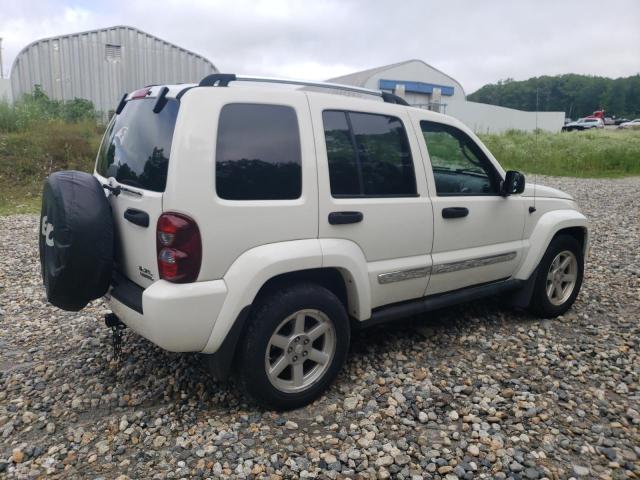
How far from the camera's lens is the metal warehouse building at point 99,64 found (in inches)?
705

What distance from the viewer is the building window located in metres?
18.8

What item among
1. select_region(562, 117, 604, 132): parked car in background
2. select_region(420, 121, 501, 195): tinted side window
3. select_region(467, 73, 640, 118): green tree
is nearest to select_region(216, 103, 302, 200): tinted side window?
select_region(420, 121, 501, 195): tinted side window

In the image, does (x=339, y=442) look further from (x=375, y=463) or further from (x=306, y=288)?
(x=306, y=288)

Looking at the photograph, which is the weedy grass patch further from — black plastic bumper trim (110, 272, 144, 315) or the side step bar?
black plastic bumper trim (110, 272, 144, 315)

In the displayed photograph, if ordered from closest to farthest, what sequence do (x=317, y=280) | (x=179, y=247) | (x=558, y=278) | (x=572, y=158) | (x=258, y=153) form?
(x=179, y=247), (x=258, y=153), (x=317, y=280), (x=558, y=278), (x=572, y=158)

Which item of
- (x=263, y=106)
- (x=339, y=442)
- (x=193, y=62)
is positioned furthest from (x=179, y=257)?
(x=193, y=62)

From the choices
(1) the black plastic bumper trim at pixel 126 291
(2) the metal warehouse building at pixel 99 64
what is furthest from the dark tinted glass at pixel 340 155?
(2) the metal warehouse building at pixel 99 64

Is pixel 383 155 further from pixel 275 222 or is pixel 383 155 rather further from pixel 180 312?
pixel 180 312

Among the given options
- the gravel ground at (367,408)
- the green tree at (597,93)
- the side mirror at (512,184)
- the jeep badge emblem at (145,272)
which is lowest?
the gravel ground at (367,408)

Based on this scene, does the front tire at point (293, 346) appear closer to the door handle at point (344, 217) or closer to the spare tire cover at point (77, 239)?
the door handle at point (344, 217)

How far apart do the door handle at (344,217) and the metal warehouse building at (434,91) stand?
3109cm

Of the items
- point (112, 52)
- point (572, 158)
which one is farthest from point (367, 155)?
point (572, 158)

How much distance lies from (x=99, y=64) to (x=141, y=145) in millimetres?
18278

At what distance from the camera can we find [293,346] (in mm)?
3078
